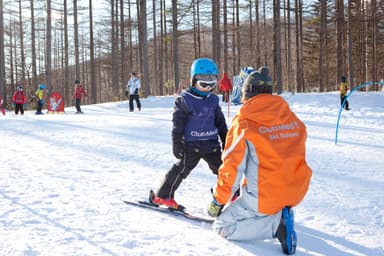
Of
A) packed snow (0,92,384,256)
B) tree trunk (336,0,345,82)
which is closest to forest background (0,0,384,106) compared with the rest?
tree trunk (336,0,345,82)

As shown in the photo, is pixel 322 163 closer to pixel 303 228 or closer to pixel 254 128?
pixel 303 228

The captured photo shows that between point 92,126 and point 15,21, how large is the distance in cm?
3070

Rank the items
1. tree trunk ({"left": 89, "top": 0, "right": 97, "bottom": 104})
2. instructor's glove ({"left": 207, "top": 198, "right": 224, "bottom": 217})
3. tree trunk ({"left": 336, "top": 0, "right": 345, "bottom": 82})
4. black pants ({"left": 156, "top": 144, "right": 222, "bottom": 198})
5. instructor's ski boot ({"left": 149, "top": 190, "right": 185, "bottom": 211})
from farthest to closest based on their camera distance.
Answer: tree trunk ({"left": 89, "top": 0, "right": 97, "bottom": 104})
tree trunk ({"left": 336, "top": 0, "right": 345, "bottom": 82})
instructor's ski boot ({"left": 149, "top": 190, "right": 185, "bottom": 211})
black pants ({"left": 156, "top": 144, "right": 222, "bottom": 198})
instructor's glove ({"left": 207, "top": 198, "right": 224, "bottom": 217})

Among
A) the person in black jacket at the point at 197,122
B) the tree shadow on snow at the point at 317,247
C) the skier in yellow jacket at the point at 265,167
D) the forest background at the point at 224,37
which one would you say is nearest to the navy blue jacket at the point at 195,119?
the person in black jacket at the point at 197,122

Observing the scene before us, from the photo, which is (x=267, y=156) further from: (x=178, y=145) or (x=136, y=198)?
(x=136, y=198)

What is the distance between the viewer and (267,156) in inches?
117

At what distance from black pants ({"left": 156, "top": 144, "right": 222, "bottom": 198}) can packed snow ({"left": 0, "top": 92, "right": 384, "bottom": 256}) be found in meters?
0.28

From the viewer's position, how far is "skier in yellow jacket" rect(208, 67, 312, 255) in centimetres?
297

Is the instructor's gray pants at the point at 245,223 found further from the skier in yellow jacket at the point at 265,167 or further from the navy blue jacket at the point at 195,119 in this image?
the navy blue jacket at the point at 195,119

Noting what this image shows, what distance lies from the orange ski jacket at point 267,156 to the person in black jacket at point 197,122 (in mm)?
856

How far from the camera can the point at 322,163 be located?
6.57 metres

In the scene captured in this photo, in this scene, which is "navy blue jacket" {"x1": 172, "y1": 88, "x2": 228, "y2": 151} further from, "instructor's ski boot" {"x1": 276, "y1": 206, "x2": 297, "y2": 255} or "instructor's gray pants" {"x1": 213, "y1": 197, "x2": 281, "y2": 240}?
"instructor's ski boot" {"x1": 276, "y1": 206, "x2": 297, "y2": 255}

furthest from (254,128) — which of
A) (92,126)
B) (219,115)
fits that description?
(92,126)

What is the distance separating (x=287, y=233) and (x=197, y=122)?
1.45 metres
